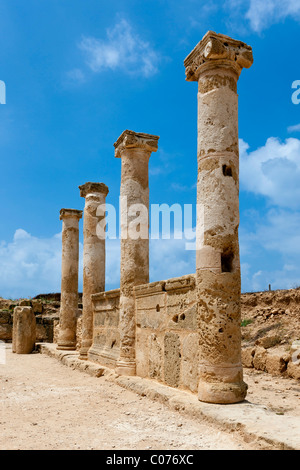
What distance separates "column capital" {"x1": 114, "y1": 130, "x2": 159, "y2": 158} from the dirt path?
4345 millimetres

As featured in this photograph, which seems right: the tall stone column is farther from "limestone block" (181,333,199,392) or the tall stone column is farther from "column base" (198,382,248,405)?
"column base" (198,382,248,405)

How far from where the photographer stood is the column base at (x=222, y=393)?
4.89m

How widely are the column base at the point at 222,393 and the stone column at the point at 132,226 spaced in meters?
2.86

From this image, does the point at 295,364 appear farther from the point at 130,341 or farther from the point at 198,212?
the point at 198,212

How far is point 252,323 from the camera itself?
1445cm

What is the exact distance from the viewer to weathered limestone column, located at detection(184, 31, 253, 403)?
197 inches

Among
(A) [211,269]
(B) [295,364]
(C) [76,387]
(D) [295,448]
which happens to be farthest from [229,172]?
(B) [295,364]

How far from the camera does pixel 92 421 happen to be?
16.1 ft

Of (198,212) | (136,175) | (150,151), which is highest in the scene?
(150,151)

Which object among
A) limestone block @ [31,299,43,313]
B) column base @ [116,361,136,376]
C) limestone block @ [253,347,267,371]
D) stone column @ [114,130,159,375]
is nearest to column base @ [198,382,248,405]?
column base @ [116,361,136,376]

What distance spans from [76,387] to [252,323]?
840 cm

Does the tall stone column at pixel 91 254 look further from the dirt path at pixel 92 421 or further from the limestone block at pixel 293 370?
the limestone block at pixel 293 370

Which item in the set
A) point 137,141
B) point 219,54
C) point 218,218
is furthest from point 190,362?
point 137,141

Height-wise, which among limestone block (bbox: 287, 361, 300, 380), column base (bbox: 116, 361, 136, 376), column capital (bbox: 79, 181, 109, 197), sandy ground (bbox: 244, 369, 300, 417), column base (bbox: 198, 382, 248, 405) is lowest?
sandy ground (bbox: 244, 369, 300, 417)
